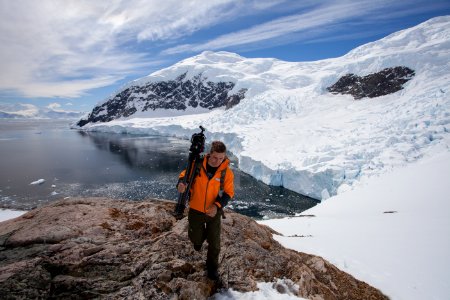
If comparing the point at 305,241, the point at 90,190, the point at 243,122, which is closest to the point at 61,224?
the point at 305,241

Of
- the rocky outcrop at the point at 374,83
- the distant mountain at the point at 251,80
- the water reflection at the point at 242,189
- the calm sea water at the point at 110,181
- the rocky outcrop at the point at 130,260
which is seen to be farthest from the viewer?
the distant mountain at the point at 251,80

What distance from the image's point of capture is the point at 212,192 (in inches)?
137

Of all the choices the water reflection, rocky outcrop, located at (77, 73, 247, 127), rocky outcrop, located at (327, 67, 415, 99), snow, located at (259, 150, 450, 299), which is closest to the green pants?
snow, located at (259, 150, 450, 299)

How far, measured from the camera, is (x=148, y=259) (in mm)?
3500

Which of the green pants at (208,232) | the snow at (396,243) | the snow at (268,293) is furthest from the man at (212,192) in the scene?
the snow at (396,243)

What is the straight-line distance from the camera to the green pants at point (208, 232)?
3539 millimetres

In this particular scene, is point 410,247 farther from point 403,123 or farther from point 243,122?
point 243,122

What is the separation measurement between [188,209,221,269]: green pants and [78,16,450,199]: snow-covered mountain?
2002 centimetres

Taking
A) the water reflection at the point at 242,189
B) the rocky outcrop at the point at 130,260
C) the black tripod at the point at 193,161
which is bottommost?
the water reflection at the point at 242,189

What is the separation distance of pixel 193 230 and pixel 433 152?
22.2 m

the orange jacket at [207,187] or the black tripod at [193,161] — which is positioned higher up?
the black tripod at [193,161]

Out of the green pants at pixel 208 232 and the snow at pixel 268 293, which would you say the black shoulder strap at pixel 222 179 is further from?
the snow at pixel 268 293

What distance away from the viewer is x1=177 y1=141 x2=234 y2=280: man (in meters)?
3.43

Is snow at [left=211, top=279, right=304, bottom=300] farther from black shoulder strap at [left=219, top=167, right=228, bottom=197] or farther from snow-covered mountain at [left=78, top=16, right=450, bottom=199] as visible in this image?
snow-covered mountain at [left=78, top=16, right=450, bottom=199]
